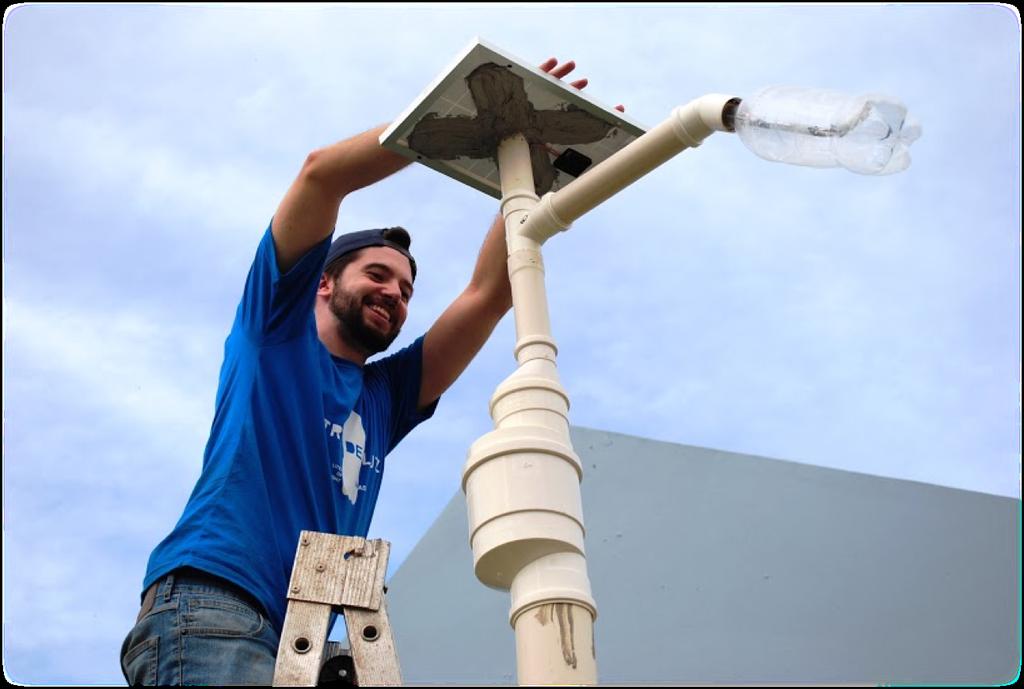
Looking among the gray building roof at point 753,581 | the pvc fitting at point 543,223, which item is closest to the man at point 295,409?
the pvc fitting at point 543,223

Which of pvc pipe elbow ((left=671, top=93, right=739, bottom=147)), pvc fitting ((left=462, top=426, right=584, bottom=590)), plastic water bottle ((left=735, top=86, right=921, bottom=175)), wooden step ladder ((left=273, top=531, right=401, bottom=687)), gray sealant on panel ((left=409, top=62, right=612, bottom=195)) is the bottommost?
wooden step ladder ((left=273, top=531, right=401, bottom=687))

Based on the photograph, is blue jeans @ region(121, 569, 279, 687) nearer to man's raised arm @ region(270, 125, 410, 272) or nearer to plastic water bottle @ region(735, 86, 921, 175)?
man's raised arm @ region(270, 125, 410, 272)

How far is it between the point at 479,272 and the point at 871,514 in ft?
8.15

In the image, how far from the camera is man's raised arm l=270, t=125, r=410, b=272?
9.50ft

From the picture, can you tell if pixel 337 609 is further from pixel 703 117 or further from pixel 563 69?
pixel 563 69

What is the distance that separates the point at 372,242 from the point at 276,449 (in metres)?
0.92

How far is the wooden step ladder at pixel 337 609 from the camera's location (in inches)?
77.9

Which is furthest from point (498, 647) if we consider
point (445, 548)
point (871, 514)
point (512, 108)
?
point (512, 108)

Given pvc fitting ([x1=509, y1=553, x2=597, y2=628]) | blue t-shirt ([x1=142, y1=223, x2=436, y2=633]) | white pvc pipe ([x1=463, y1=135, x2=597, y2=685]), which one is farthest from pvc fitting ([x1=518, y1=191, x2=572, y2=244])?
pvc fitting ([x1=509, y1=553, x2=597, y2=628])

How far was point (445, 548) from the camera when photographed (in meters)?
5.42

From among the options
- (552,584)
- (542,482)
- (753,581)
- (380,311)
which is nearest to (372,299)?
(380,311)

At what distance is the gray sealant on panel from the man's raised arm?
0.31 ft

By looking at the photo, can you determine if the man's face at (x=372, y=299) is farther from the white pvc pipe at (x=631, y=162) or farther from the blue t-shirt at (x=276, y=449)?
the white pvc pipe at (x=631, y=162)

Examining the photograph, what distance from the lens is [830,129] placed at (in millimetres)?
2012
